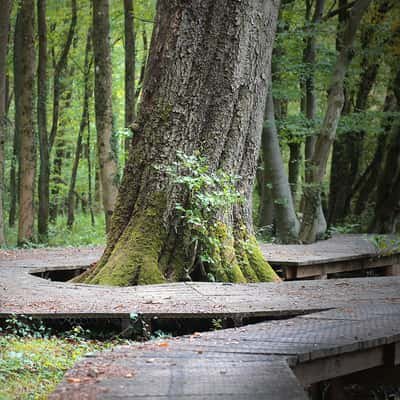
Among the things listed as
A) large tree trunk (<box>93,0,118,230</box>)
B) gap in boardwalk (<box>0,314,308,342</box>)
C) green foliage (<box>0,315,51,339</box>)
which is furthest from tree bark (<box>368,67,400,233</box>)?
green foliage (<box>0,315,51,339</box>)

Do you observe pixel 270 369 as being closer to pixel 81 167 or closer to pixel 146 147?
pixel 146 147

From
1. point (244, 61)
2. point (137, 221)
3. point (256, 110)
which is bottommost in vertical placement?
point (137, 221)

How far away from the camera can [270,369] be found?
3920 mm

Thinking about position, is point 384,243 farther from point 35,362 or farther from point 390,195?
point 390,195

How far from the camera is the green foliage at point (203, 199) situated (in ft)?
26.9

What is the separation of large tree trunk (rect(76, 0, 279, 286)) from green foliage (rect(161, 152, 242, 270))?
0.13ft

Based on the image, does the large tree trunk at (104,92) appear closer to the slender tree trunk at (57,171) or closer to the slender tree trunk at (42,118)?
the slender tree trunk at (42,118)

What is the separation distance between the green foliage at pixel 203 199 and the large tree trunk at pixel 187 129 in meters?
0.04

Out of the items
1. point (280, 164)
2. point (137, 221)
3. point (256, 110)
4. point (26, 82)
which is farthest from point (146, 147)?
point (26, 82)

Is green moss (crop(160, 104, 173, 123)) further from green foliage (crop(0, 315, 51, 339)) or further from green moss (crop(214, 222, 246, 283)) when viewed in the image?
green foliage (crop(0, 315, 51, 339))

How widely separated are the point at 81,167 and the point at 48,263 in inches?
1085

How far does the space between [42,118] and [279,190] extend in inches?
304

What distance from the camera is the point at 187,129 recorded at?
856 centimetres

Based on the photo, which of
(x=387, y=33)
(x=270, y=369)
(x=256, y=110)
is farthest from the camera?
(x=387, y=33)
